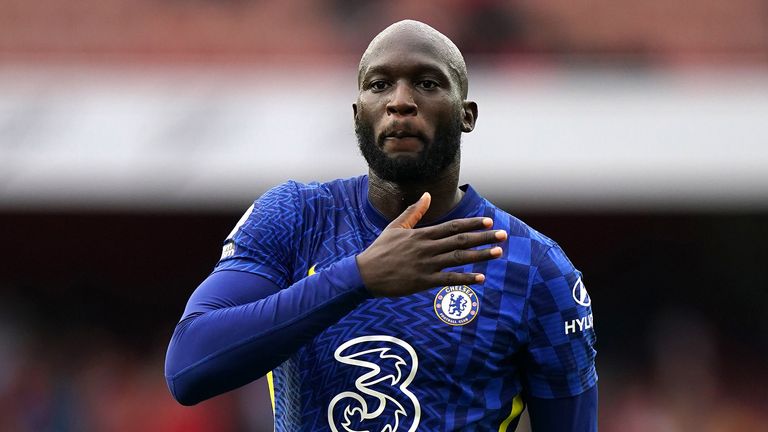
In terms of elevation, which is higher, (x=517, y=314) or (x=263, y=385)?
(x=263, y=385)

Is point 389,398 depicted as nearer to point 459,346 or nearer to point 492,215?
point 459,346

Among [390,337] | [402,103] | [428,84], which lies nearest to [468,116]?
[428,84]

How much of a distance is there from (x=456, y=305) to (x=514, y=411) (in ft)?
1.05

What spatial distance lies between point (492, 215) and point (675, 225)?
9.47 metres

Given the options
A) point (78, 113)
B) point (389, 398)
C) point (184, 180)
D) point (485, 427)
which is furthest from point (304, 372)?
point (78, 113)

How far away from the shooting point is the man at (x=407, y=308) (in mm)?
2898

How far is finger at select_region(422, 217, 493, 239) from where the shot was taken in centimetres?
259

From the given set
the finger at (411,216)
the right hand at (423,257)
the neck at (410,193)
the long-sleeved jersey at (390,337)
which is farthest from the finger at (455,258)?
the neck at (410,193)

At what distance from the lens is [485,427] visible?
297cm

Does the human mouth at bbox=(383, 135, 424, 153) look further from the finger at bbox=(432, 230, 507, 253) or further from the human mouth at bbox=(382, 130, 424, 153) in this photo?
the finger at bbox=(432, 230, 507, 253)

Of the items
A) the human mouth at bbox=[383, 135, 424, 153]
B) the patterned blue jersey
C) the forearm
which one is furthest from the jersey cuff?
the human mouth at bbox=[383, 135, 424, 153]

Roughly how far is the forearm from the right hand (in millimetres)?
47

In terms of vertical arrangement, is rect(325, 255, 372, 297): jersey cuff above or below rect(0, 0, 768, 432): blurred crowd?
below

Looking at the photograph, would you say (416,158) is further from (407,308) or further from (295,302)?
(295,302)
